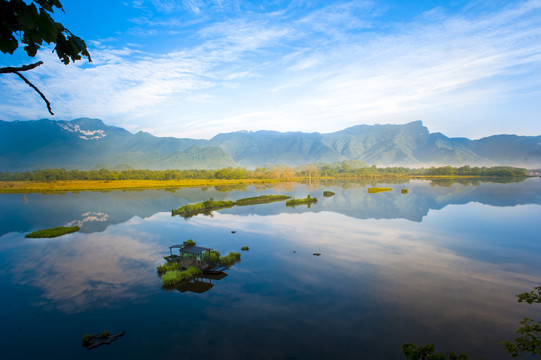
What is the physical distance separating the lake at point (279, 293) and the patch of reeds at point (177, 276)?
90 cm

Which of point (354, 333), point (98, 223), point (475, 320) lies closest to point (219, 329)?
point (354, 333)

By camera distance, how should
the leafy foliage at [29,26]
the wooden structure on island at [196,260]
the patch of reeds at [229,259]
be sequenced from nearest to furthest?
the leafy foliage at [29,26] < the wooden structure on island at [196,260] < the patch of reeds at [229,259]

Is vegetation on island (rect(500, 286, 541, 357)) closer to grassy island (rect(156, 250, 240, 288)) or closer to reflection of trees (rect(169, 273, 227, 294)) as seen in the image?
reflection of trees (rect(169, 273, 227, 294))

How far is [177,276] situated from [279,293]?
365 inches

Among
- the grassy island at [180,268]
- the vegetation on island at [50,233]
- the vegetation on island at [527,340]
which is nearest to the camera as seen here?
the vegetation on island at [527,340]

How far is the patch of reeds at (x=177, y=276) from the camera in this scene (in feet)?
75.8

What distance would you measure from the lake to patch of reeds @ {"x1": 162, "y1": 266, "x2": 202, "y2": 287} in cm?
90

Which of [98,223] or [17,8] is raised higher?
[17,8]

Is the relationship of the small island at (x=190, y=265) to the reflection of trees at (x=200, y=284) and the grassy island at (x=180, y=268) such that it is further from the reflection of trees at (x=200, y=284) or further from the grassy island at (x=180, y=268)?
the reflection of trees at (x=200, y=284)

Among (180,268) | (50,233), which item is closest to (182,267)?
(180,268)

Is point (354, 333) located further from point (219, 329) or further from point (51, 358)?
point (51, 358)

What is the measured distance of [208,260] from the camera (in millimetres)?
26844

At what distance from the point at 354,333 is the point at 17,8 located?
19.1 metres

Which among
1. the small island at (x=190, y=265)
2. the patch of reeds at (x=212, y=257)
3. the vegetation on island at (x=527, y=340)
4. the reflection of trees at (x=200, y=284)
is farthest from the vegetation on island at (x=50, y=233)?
the vegetation on island at (x=527, y=340)
